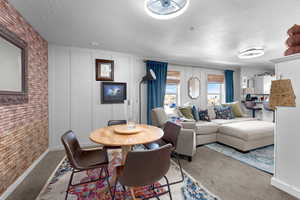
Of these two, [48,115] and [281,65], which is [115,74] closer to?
[48,115]

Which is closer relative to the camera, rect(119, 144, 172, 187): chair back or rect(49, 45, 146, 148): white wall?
rect(119, 144, 172, 187): chair back

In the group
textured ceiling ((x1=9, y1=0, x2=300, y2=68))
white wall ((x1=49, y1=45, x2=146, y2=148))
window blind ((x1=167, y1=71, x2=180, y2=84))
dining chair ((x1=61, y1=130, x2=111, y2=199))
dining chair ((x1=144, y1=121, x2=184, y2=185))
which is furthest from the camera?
window blind ((x1=167, y1=71, x2=180, y2=84))

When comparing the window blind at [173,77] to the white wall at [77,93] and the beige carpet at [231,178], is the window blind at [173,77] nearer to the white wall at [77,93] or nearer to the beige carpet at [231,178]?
the white wall at [77,93]

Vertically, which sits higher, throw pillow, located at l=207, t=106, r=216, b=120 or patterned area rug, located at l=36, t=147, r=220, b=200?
throw pillow, located at l=207, t=106, r=216, b=120

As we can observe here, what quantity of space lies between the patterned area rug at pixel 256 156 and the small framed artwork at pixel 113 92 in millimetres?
2609

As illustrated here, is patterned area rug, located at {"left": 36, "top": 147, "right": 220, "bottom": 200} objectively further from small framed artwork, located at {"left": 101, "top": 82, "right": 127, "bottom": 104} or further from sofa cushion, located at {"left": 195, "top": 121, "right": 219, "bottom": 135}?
small framed artwork, located at {"left": 101, "top": 82, "right": 127, "bottom": 104}

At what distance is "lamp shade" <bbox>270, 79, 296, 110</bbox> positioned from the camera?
149 centimetres

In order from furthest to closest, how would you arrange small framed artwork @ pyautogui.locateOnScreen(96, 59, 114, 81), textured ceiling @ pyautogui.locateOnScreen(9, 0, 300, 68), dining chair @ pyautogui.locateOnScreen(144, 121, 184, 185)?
small framed artwork @ pyautogui.locateOnScreen(96, 59, 114, 81)
dining chair @ pyautogui.locateOnScreen(144, 121, 184, 185)
textured ceiling @ pyautogui.locateOnScreen(9, 0, 300, 68)

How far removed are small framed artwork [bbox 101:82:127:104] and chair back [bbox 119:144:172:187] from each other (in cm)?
250

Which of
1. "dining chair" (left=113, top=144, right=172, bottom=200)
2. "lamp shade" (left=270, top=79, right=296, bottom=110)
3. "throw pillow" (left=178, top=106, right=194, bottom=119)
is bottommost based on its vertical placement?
"dining chair" (left=113, top=144, right=172, bottom=200)

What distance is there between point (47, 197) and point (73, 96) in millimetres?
2071

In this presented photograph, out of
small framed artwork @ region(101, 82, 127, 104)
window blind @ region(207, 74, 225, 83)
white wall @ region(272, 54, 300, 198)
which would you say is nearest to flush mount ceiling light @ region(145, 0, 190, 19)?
white wall @ region(272, 54, 300, 198)

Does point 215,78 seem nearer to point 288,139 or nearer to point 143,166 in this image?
point 288,139

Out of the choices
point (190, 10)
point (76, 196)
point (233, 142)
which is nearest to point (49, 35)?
point (190, 10)
